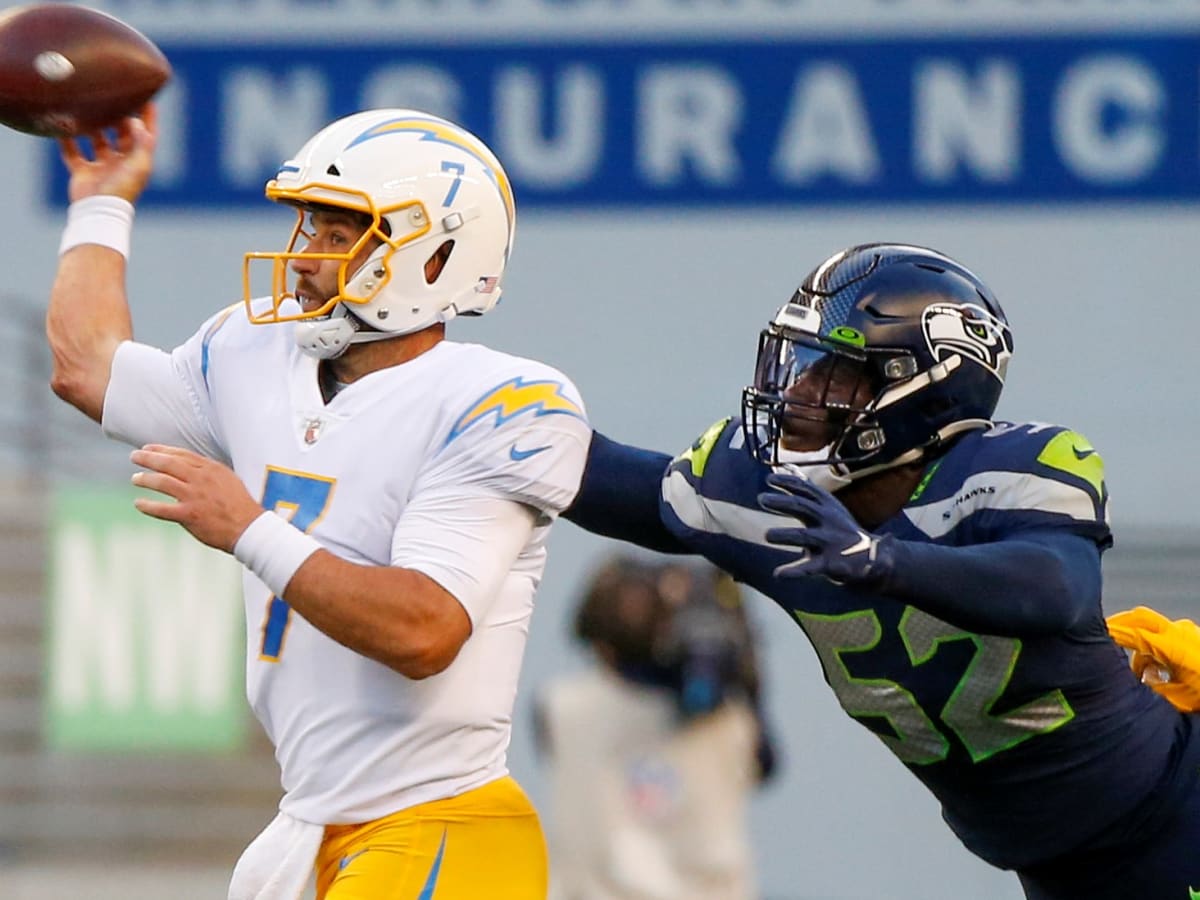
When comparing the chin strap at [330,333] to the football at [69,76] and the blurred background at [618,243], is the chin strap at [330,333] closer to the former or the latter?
the football at [69,76]

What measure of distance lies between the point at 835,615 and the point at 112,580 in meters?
5.59

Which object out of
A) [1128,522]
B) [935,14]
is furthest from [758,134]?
[1128,522]

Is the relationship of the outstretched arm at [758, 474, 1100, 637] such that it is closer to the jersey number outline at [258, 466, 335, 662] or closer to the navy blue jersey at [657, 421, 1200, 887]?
the navy blue jersey at [657, 421, 1200, 887]

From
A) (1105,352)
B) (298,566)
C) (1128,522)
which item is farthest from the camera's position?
(1105,352)

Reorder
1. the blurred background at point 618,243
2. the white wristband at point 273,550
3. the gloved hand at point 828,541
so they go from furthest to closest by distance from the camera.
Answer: the blurred background at point 618,243, the white wristband at point 273,550, the gloved hand at point 828,541

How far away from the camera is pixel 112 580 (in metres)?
8.25

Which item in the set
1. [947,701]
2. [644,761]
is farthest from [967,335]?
[644,761]

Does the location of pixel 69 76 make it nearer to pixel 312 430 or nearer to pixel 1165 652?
pixel 312 430

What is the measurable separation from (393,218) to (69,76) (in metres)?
0.70

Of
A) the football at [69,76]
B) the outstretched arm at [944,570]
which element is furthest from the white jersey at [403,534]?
the football at [69,76]

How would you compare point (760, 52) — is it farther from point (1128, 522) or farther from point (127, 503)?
point (127, 503)

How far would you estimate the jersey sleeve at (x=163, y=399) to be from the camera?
10.5 feet

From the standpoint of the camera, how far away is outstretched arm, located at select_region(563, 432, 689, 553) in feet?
11.1

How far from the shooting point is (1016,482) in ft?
9.75
